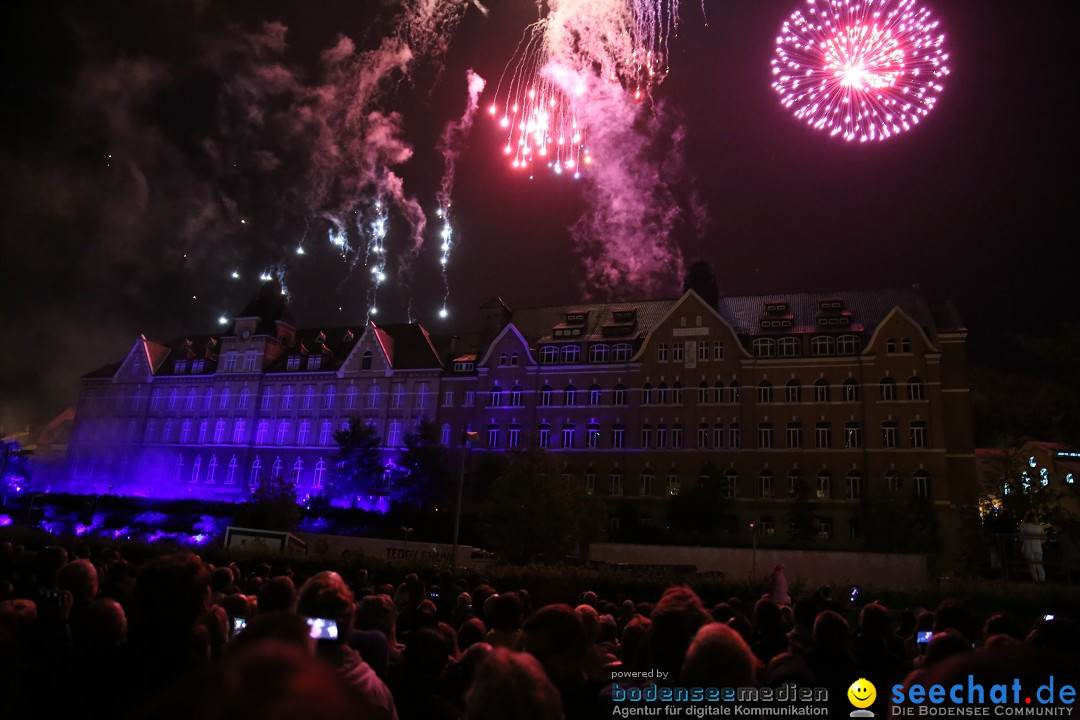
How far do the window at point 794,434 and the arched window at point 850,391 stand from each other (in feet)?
→ 12.2

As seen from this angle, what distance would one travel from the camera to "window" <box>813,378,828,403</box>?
50.9 metres

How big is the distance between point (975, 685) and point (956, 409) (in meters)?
53.6

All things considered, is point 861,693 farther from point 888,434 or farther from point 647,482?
point 647,482

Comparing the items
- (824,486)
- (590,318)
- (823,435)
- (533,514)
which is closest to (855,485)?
(824,486)

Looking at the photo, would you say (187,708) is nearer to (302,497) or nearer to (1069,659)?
(1069,659)

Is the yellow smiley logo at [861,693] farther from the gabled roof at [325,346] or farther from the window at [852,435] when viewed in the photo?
the gabled roof at [325,346]

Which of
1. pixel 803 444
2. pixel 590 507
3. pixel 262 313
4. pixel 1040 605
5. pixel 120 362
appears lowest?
pixel 1040 605

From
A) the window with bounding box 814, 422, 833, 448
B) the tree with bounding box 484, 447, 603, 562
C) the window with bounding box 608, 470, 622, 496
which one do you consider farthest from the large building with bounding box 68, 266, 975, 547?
the tree with bounding box 484, 447, 603, 562

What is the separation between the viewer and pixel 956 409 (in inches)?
1923

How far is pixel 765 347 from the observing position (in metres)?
53.6

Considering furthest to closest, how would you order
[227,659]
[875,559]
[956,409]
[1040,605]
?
[956,409]
[875,559]
[1040,605]
[227,659]

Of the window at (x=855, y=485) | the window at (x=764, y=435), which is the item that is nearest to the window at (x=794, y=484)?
the window at (x=764, y=435)

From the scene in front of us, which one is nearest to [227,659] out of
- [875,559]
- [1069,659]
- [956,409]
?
[1069,659]

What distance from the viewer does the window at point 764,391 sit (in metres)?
52.1
